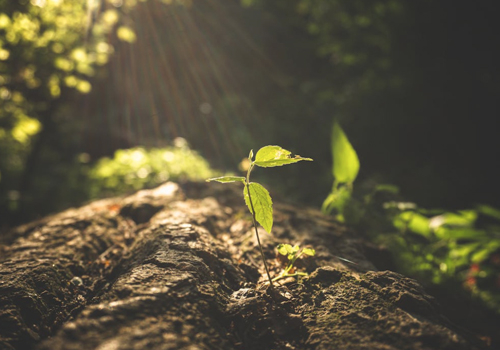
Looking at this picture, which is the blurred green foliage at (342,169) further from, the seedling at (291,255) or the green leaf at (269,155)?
the green leaf at (269,155)

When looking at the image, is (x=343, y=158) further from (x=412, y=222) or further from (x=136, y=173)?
(x=136, y=173)

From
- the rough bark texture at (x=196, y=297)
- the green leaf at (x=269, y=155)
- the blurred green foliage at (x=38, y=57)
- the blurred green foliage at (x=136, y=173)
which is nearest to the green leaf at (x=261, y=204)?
the green leaf at (x=269, y=155)

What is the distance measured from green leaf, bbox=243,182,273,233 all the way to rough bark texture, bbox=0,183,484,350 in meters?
0.30

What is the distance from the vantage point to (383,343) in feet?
2.81

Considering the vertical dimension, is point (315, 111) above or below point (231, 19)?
below

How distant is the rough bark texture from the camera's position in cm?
85

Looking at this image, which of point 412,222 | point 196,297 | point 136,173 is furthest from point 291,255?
point 136,173

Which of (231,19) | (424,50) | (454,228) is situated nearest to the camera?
(454,228)

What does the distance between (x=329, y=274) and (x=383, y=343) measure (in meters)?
0.41

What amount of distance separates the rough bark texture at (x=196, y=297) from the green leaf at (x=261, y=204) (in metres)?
0.30

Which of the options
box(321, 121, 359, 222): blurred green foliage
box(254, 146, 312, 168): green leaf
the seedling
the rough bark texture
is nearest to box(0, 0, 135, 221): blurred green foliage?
the rough bark texture

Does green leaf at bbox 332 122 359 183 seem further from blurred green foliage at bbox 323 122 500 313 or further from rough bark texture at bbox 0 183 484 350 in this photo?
rough bark texture at bbox 0 183 484 350

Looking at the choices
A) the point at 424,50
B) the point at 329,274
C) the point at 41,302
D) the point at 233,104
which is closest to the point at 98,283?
the point at 41,302

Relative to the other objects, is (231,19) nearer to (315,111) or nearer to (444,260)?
(315,111)
